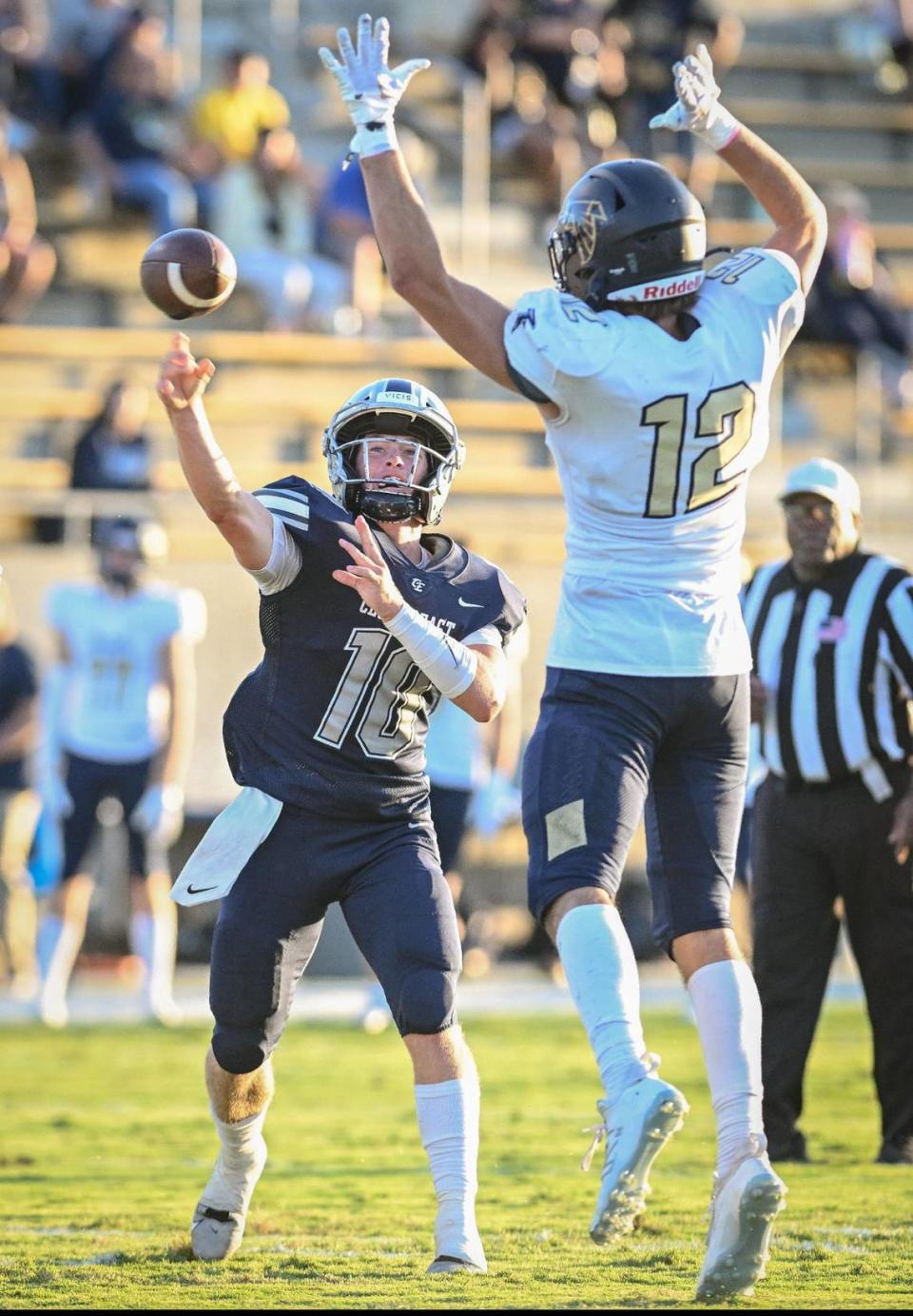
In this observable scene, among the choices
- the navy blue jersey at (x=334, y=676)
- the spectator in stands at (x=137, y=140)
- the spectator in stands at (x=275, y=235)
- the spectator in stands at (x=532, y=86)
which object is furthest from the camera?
the spectator in stands at (x=532, y=86)

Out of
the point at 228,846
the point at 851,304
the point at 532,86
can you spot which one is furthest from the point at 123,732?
the point at 532,86

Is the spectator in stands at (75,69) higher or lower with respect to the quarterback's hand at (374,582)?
higher

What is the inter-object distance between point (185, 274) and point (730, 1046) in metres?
1.81

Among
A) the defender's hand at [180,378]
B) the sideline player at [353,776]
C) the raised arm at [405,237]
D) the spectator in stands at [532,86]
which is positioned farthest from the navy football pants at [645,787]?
the spectator in stands at [532,86]

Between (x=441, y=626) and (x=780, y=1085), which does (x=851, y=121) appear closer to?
(x=780, y=1085)

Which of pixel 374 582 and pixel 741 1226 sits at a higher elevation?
pixel 374 582

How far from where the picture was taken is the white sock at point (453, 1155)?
3.83 meters

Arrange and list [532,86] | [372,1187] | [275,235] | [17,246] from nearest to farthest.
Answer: [372,1187], [17,246], [275,235], [532,86]

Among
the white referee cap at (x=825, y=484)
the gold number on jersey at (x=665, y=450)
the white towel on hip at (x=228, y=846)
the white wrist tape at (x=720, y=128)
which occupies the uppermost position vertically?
the white wrist tape at (x=720, y=128)

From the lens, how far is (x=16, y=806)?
9633 millimetres

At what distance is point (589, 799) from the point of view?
11.9 feet

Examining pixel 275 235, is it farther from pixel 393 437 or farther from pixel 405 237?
pixel 405 237

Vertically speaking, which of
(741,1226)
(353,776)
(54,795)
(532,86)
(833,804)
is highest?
(532,86)

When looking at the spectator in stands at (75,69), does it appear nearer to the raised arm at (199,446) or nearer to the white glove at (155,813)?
the white glove at (155,813)
